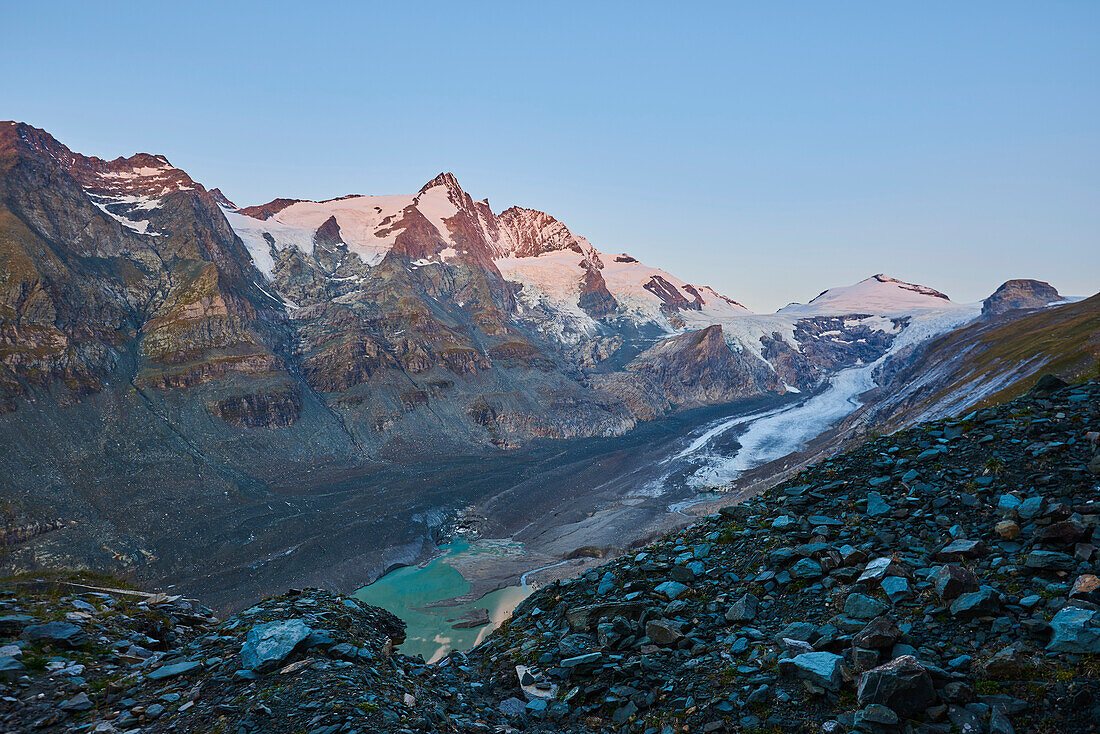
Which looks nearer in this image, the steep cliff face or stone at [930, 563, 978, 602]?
stone at [930, 563, 978, 602]

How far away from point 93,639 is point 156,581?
6878cm

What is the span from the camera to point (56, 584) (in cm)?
1155

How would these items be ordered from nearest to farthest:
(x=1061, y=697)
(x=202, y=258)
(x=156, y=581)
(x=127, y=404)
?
(x=1061, y=697)
(x=156, y=581)
(x=127, y=404)
(x=202, y=258)

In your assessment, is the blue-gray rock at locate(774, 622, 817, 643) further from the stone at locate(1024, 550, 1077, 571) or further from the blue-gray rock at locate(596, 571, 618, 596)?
the blue-gray rock at locate(596, 571, 618, 596)

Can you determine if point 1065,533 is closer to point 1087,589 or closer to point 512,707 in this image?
point 1087,589

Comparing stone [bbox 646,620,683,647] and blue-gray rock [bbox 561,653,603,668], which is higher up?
stone [bbox 646,620,683,647]

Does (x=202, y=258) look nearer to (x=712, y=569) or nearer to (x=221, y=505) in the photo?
(x=221, y=505)

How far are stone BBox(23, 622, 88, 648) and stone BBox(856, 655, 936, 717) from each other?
482 inches

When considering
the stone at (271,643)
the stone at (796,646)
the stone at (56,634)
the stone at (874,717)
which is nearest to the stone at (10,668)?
the stone at (56,634)

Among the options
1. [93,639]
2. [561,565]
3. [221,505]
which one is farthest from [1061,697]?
[221,505]

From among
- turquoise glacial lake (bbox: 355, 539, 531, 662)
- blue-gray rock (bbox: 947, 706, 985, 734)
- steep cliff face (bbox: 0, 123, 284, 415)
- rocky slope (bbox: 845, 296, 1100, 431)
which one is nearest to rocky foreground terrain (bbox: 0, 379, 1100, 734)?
blue-gray rock (bbox: 947, 706, 985, 734)

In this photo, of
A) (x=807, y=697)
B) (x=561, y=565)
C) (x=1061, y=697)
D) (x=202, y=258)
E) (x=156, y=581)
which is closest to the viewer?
(x=1061, y=697)

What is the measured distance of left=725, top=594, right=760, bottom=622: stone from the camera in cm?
911

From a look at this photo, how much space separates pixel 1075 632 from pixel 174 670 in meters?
12.3
